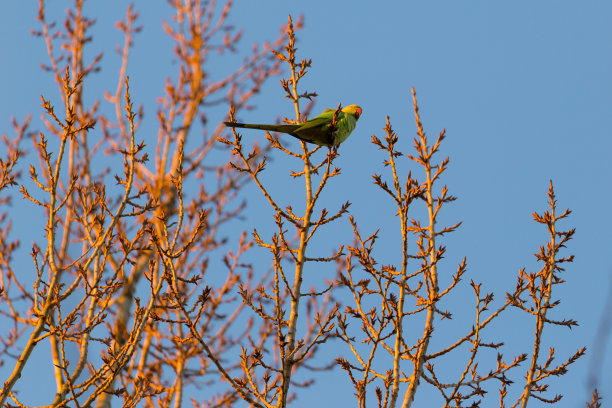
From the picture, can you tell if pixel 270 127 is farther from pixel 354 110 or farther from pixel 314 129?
pixel 354 110

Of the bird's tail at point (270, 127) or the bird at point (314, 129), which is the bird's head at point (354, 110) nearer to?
the bird at point (314, 129)

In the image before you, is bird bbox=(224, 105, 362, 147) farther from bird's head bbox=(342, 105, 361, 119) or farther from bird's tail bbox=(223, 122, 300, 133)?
bird's head bbox=(342, 105, 361, 119)

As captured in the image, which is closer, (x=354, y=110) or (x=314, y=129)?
(x=314, y=129)

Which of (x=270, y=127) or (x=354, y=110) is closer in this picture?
(x=270, y=127)

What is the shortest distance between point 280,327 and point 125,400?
1.95 meters

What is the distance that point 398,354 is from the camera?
4129 millimetres

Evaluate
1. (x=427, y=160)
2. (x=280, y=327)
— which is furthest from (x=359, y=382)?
(x=427, y=160)

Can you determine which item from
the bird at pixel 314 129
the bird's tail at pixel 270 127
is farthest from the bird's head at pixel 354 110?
the bird's tail at pixel 270 127

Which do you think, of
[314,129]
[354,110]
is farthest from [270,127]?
[354,110]

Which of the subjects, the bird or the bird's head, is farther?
the bird's head

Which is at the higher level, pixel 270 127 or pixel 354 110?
pixel 354 110

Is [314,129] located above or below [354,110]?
below

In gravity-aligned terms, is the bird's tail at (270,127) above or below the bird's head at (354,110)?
below

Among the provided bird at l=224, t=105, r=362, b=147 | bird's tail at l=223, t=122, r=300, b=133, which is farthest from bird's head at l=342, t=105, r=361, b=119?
bird's tail at l=223, t=122, r=300, b=133
